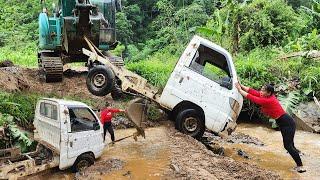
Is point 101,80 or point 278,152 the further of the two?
point 278,152

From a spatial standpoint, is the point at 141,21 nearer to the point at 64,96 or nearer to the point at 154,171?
the point at 64,96

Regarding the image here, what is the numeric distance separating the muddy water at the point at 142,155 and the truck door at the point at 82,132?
685mm

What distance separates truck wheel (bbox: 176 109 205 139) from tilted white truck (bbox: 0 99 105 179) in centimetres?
246

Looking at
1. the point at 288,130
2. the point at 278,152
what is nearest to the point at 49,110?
the point at 288,130

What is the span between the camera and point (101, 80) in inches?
423

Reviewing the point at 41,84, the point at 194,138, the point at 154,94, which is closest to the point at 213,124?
the point at 194,138

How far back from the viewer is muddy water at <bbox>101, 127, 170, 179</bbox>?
8273 millimetres

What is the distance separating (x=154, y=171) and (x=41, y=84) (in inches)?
302

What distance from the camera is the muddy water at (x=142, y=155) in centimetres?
827

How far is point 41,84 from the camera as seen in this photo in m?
14.7

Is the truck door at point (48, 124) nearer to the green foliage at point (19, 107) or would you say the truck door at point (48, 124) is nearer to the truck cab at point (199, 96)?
the green foliage at point (19, 107)

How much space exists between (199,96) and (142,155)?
7.25 feet

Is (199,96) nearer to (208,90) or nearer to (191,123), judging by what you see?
(208,90)

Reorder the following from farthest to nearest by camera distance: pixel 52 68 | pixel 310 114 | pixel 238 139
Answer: pixel 310 114 < pixel 52 68 < pixel 238 139
